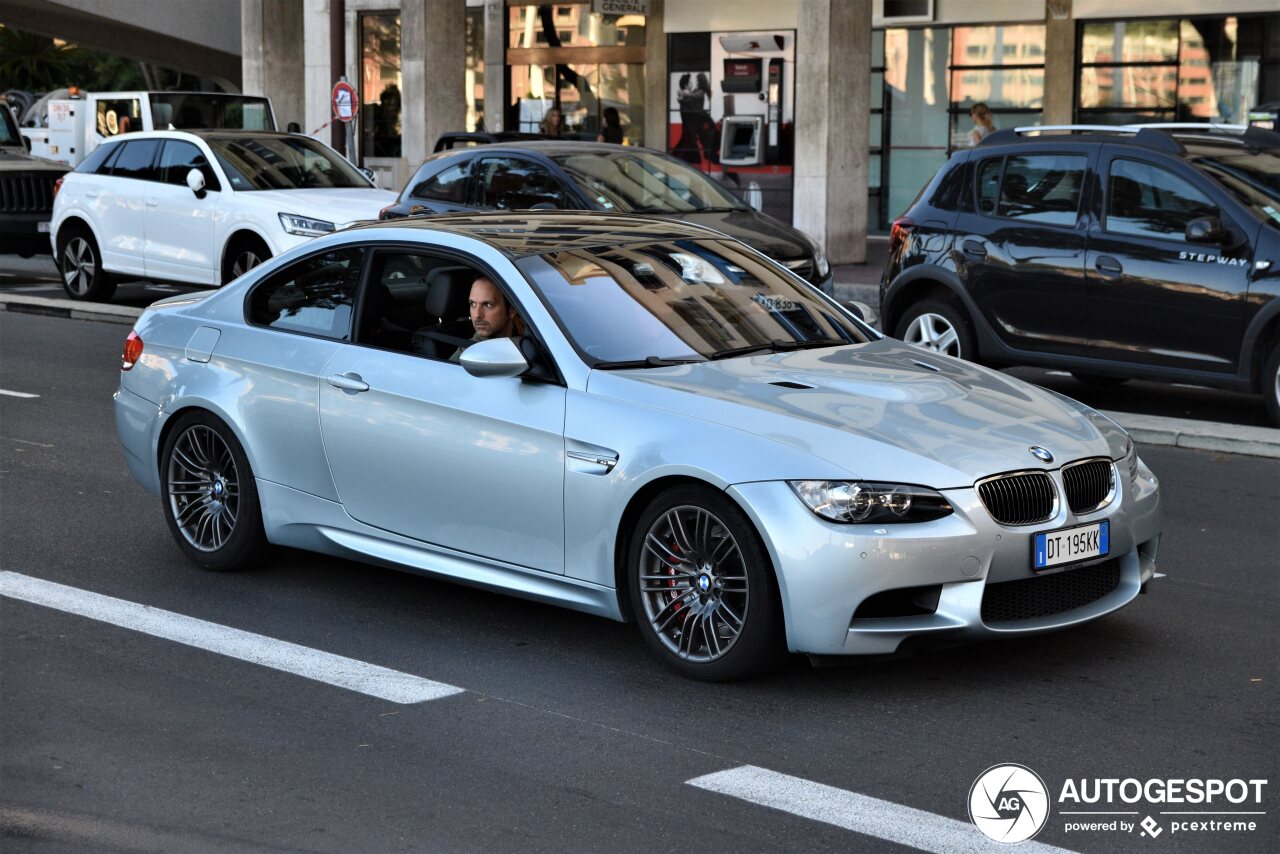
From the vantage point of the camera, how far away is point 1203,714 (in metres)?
5.66

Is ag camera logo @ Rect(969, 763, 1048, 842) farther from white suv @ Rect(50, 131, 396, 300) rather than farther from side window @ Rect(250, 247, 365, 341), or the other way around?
white suv @ Rect(50, 131, 396, 300)

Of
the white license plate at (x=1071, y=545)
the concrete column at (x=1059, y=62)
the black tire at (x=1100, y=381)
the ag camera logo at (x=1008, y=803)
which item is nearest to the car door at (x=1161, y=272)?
the black tire at (x=1100, y=381)

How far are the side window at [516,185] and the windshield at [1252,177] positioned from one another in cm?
574

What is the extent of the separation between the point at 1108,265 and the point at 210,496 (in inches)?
246

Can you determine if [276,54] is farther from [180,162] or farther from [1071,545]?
[1071,545]

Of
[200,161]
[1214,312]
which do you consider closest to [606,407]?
[1214,312]

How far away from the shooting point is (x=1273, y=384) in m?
10.9

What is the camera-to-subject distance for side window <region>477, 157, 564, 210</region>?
15.2 metres

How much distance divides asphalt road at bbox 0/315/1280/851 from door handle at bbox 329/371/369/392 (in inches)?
34.4

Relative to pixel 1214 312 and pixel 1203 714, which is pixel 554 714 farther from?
pixel 1214 312

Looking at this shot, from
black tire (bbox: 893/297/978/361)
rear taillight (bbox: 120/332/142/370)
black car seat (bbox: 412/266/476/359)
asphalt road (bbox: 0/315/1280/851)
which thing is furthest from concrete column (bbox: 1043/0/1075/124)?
black car seat (bbox: 412/266/476/359)

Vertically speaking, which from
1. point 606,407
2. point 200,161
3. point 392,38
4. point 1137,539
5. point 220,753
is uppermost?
point 392,38

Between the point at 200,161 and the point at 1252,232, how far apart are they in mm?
10779

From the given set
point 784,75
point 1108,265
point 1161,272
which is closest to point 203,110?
point 784,75
